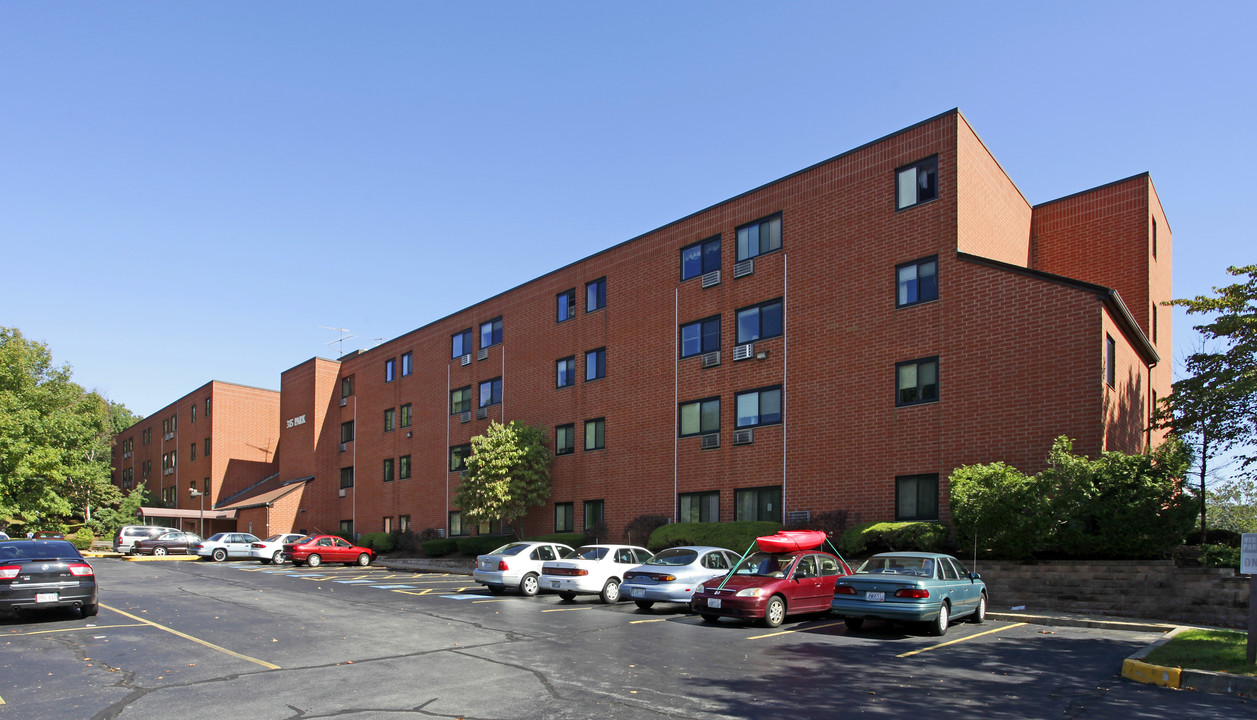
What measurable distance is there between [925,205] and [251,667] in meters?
19.7

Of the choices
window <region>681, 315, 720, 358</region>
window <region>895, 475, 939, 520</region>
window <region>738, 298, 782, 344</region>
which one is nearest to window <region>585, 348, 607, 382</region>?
window <region>681, 315, 720, 358</region>

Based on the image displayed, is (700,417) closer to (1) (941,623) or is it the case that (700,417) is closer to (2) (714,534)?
(2) (714,534)

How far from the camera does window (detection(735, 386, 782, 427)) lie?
26.8 metres

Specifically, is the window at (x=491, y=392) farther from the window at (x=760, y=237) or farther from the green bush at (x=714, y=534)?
the window at (x=760, y=237)

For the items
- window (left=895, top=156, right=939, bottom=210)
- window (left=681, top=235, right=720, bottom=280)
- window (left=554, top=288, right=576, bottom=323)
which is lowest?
window (left=554, top=288, right=576, bottom=323)

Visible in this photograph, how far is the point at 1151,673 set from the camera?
35.4ft

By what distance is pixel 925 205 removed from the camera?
931 inches

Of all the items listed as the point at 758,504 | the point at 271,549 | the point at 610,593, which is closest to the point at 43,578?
the point at 610,593

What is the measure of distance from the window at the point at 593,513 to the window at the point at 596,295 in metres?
7.71

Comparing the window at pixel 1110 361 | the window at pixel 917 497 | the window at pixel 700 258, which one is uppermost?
the window at pixel 700 258

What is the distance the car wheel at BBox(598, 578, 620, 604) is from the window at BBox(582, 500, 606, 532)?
11.7m

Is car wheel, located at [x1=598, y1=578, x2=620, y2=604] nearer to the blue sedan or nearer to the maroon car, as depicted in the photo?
the maroon car

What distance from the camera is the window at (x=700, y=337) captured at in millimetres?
29344

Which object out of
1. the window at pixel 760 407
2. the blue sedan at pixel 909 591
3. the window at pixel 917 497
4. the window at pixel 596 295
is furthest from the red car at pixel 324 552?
the blue sedan at pixel 909 591
